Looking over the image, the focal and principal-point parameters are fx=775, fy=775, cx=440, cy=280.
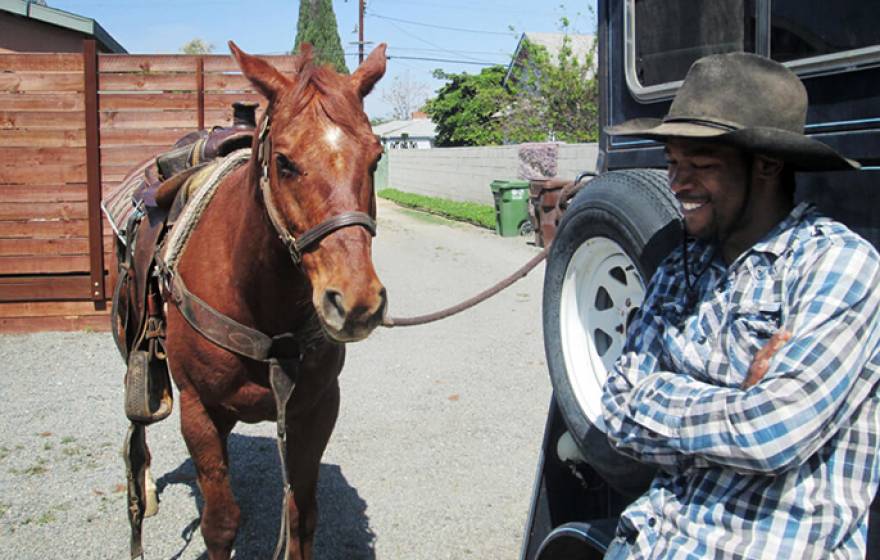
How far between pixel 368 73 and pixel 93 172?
6.55 metres

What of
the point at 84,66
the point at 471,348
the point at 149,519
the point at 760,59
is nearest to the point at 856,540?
the point at 760,59

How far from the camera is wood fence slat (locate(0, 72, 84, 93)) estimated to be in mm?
8016

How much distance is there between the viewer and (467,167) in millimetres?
22234

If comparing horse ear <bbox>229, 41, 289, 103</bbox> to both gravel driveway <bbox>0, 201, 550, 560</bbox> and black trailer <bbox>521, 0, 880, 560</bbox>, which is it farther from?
gravel driveway <bbox>0, 201, 550, 560</bbox>

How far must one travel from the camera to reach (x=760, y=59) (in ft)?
5.85

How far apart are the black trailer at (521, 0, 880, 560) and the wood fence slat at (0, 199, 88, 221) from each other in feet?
23.2

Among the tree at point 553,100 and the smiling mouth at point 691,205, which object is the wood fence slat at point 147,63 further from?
the tree at point 553,100

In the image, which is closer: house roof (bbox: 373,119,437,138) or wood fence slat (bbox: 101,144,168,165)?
wood fence slat (bbox: 101,144,168,165)

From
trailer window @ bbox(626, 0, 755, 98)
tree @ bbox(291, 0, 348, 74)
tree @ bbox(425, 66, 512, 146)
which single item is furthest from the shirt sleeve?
tree @ bbox(291, 0, 348, 74)

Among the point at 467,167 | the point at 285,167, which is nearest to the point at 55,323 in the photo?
the point at 285,167

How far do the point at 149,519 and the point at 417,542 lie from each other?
1.62m

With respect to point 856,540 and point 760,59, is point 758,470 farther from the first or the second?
point 760,59

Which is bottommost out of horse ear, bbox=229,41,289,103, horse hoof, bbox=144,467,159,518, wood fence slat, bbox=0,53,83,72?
horse hoof, bbox=144,467,159,518

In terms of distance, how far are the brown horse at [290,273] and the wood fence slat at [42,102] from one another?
232 inches
